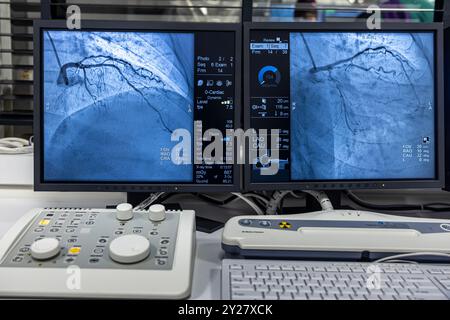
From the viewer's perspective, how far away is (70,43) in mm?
785

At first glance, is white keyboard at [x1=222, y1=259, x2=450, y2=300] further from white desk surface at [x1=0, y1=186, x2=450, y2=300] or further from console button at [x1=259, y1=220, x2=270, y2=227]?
white desk surface at [x1=0, y1=186, x2=450, y2=300]

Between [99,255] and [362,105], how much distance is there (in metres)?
0.61

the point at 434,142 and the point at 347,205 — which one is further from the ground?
the point at 434,142

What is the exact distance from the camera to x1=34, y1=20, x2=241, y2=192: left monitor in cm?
78

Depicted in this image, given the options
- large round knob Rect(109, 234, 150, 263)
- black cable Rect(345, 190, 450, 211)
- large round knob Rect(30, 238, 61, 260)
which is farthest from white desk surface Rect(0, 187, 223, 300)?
black cable Rect(345, 190, 450, 211)

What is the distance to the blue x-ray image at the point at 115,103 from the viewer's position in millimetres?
784

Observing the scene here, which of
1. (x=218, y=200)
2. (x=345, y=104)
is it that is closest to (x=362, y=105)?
(x=345, y=104)

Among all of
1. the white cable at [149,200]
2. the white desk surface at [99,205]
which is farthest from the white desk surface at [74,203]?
the white cable at [149,200]

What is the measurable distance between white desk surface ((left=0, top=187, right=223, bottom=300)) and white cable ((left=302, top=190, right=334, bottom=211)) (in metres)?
0.24

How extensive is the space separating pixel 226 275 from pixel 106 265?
0.60 feet

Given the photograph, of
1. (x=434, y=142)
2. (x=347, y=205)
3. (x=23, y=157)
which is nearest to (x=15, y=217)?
(x=23, y=157)

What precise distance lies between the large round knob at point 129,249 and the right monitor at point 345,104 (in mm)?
291

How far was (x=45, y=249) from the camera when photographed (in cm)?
56
